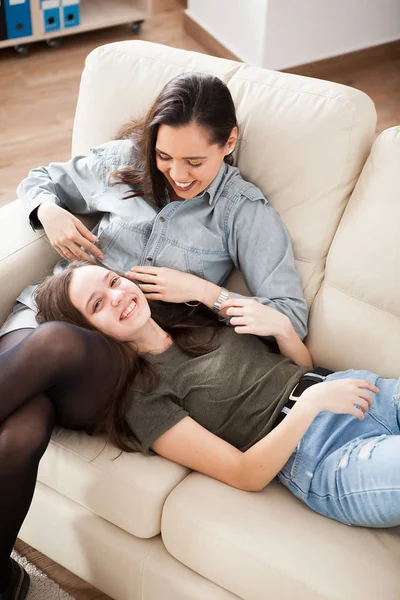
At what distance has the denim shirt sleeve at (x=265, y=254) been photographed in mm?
1873

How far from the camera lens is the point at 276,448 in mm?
1590

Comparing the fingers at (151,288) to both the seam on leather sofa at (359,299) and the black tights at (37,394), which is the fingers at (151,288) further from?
the seam on leather sofa at (359,299)

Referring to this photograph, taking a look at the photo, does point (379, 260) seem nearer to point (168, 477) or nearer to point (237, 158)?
point (237, 158)

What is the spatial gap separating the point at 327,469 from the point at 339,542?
152 millimetres

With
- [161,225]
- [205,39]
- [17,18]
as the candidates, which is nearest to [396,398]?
[161,225]

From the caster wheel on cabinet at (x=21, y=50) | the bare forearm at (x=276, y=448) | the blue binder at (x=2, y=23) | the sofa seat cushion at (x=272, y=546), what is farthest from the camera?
the caster wheel on cabinet at (x=21, y=50)

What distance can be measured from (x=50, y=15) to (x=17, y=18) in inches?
6.7

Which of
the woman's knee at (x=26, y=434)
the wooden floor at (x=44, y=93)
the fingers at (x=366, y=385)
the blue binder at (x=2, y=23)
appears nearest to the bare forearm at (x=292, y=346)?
the fingers at (x=366, y=385)

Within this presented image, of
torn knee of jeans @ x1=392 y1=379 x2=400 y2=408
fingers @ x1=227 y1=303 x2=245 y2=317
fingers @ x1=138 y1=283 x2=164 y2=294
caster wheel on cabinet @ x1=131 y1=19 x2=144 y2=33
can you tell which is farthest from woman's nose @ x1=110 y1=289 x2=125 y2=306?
caster wheel on cabinet @ x1=131 y1=19 x2=144 y2=33

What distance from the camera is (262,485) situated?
1.63 m

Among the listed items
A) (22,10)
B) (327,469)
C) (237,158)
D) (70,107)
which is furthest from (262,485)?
(22,10)

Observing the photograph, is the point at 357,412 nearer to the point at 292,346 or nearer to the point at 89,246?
the point at 292,346

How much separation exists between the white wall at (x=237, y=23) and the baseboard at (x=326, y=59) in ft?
0.09

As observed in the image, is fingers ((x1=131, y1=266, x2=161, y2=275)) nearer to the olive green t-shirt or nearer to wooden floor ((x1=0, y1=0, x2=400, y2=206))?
the olive green t-shirt
